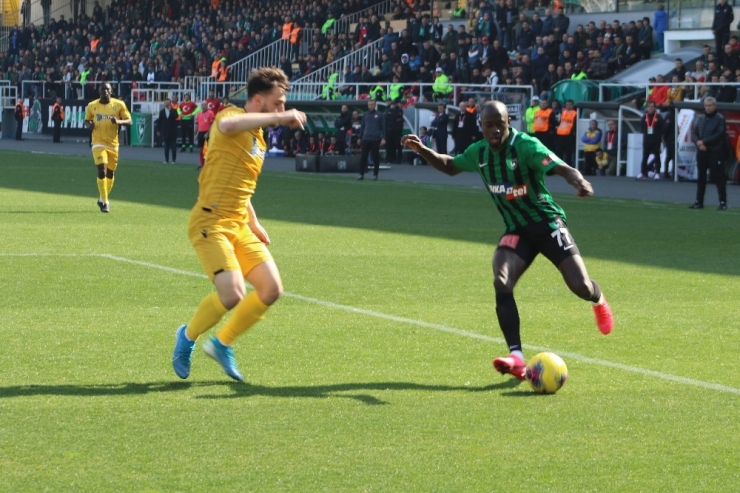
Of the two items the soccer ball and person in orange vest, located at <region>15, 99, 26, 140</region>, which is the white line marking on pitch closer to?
the soccer ball

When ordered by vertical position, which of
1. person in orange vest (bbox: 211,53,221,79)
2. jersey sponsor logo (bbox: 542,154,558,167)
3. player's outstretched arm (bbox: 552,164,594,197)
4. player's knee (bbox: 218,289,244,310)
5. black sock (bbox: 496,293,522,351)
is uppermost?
person in orange vest (bbox: 211,53,221,79)

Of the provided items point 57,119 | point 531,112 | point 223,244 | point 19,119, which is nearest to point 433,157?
point 223,244

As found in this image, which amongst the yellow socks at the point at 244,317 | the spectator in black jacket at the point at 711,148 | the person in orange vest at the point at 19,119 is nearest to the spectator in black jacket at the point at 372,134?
the spectator in black jacket at the point at 711,148

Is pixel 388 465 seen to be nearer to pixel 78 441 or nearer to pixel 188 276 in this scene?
pixel 78 441

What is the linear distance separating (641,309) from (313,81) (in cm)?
3660

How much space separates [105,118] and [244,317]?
14628 millimetres

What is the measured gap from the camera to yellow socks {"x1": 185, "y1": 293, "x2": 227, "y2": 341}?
26.3 feet

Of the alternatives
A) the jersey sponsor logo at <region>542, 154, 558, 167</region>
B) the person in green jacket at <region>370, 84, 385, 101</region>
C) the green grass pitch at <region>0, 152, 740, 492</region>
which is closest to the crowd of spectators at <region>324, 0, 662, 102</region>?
the person in green jacket at <region>370, 84, 385, 101</region>

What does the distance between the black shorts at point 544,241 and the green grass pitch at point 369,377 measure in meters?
0.79

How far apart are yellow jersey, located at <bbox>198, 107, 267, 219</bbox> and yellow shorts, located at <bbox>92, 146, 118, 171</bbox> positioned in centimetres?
1393

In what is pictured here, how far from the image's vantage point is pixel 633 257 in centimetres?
1580

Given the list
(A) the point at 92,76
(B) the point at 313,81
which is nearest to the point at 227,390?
(B) the point at 313,81

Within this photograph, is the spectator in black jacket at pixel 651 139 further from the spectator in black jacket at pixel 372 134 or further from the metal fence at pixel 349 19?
the metal fence at pixel 349 19

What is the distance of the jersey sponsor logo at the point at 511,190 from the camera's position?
8477 mm
